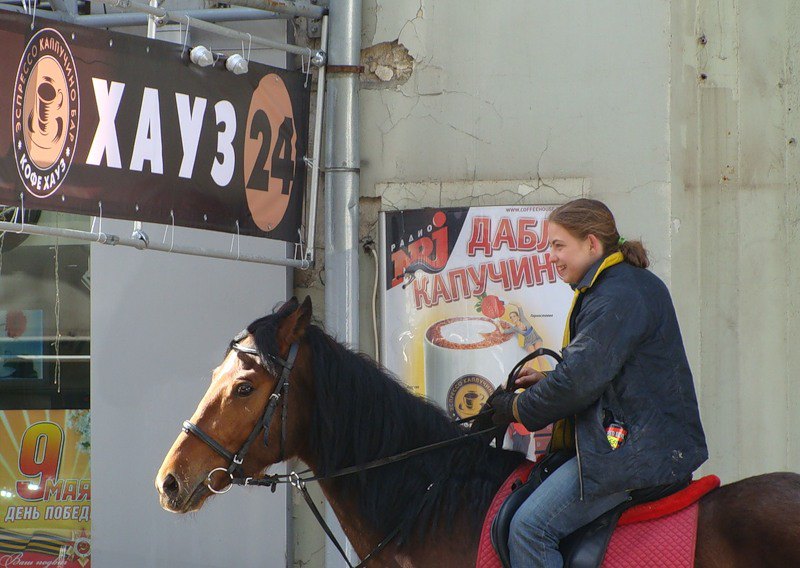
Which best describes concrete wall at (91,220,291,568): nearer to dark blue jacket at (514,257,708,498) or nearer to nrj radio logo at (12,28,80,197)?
nrj radio logo at (12,28,80,197)

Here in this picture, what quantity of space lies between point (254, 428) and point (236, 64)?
2623 mm

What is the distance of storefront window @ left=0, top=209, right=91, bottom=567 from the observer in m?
6.83

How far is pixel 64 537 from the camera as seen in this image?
682 centimetres

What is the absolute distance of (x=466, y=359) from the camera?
6.22 meters

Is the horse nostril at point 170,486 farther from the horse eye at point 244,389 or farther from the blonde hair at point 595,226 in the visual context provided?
the blonde hair at point 595,226

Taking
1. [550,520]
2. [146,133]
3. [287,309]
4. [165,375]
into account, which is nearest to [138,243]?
[146,133]

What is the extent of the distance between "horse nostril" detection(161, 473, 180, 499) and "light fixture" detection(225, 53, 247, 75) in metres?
2.74

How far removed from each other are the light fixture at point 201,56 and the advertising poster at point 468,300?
5.12 ft

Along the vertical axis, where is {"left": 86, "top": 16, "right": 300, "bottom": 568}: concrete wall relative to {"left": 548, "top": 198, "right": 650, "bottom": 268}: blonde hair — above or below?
below

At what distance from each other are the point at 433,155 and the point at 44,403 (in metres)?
3.17

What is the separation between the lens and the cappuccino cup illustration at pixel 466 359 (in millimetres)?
6164

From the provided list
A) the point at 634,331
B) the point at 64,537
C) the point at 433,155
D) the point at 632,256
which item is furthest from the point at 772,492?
the point at 64,537

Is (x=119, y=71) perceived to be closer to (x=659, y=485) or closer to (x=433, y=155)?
(x=433, y=155)

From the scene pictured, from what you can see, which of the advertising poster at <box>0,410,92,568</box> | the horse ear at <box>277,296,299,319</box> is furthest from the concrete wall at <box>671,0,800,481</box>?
the advertising poster at <box>0,410,92,568</box>
